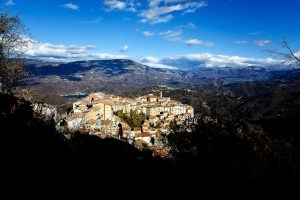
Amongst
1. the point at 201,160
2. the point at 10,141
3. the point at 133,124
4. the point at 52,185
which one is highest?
the point at 10,141

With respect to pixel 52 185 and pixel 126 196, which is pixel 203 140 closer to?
pixel 126 196

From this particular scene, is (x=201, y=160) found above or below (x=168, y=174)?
above

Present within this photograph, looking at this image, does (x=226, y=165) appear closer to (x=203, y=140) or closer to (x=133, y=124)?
(x=203, y=140)

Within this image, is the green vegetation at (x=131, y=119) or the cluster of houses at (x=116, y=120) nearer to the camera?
the cluster of houses at (x=116, y=120)

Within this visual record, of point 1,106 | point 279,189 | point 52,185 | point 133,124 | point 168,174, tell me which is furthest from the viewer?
point 133,124

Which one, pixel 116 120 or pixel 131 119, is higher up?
pixel 116 120

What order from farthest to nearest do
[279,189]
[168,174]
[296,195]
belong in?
[168,174], [279,189], [296,195]

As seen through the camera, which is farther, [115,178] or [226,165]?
[226,165]

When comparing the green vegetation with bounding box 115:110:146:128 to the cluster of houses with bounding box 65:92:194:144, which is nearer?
the cluster of houses with bounding box 65:92:194:144

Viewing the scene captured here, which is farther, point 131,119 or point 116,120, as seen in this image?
point 131,119

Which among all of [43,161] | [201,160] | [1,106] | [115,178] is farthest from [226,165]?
[1,106]
